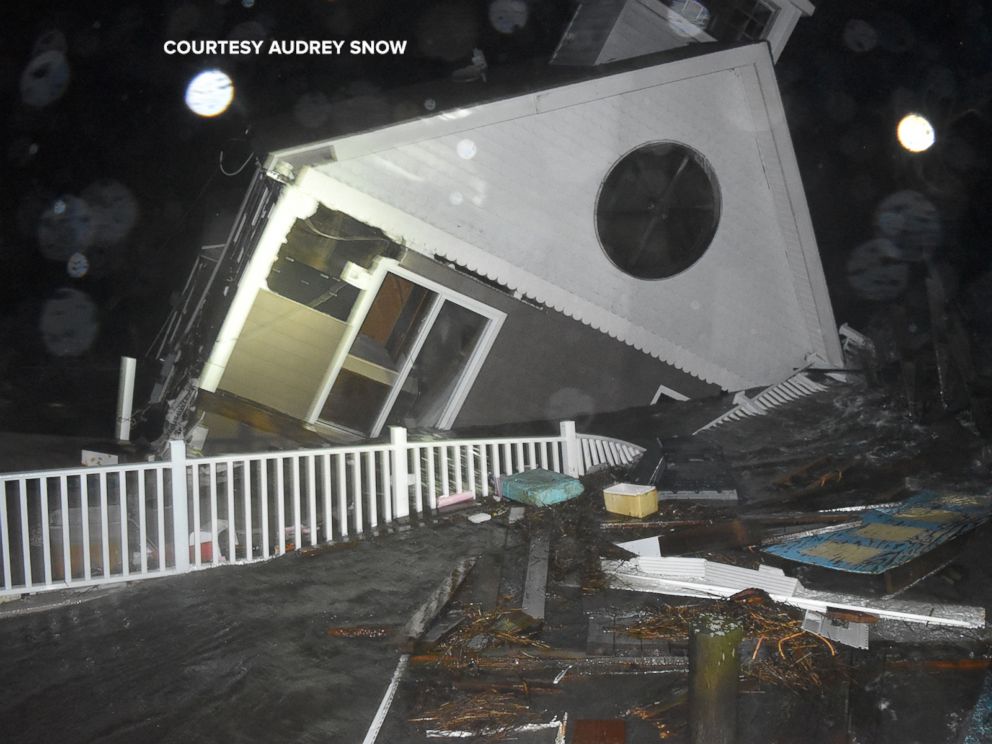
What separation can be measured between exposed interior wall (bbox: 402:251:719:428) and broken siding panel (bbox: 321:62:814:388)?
0.81ft

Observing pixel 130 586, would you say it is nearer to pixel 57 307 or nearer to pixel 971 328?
pixel 971 328

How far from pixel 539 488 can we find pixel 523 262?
135 inches

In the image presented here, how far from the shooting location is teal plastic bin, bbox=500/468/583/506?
24.8 feet

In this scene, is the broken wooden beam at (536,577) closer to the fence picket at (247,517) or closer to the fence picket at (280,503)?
the fence picket at (280,503)

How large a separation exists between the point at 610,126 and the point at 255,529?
22.4 feet

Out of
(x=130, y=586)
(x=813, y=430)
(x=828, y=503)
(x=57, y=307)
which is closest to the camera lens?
(x=130, y=586)

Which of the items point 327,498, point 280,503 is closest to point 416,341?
point 327,498

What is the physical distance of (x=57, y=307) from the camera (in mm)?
18219

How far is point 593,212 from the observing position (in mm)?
10062

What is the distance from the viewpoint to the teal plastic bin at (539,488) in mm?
7555

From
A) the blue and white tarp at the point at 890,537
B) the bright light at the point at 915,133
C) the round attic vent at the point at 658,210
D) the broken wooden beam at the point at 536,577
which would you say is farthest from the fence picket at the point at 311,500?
the bright light at the point at 915,133

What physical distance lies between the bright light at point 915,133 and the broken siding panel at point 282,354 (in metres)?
13.3

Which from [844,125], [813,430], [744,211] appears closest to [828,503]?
[813,430]

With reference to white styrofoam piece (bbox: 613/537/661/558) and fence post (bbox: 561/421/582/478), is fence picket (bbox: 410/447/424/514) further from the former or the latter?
white styrofoam piece (bbox: 613/537/661/558)
